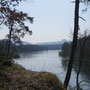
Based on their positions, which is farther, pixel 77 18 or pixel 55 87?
pixel 77 18

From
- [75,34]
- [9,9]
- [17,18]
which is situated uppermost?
[9,9]

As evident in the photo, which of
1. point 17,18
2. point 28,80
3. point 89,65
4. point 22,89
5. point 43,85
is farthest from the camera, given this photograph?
point 89,65

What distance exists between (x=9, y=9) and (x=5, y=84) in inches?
112

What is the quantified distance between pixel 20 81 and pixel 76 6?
15.0 feet

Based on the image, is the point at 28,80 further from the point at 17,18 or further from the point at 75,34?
the point at 75,34

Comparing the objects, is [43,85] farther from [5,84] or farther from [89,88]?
[89,88]

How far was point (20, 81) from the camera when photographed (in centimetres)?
353

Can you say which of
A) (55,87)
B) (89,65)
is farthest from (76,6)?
(89,65)

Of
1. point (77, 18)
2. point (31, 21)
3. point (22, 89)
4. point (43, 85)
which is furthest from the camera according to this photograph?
point (31, 21)

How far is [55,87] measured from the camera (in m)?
3.62

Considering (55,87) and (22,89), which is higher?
(22,89)

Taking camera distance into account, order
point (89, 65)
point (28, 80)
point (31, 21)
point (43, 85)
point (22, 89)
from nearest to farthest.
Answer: point (22, 89)
point (43, 85)
point (28, 80)
point (31, 21)
point (89, 65)

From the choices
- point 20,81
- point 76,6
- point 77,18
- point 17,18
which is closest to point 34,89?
point 20,81

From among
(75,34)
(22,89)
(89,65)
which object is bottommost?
(89,65)
